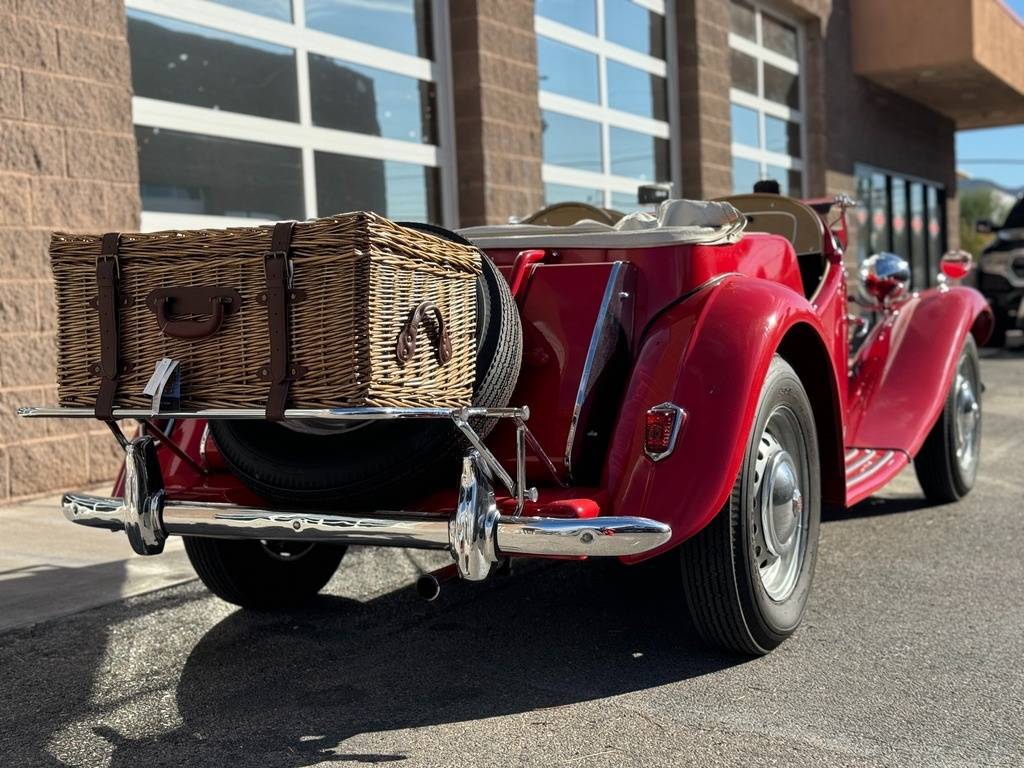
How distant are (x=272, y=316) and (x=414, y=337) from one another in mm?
333

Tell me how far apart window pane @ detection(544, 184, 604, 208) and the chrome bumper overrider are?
7330 mm

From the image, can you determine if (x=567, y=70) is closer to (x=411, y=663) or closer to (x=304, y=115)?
(x=304, y=115)

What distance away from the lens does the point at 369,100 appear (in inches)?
338

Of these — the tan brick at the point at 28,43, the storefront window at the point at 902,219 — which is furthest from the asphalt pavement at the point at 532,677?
the storefront window at the point at 902,219

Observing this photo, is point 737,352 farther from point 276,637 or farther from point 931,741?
point 276,637

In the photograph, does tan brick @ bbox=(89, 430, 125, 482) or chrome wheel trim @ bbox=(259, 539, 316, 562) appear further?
tan brick @ bbox=(89, 430, 125, 482)

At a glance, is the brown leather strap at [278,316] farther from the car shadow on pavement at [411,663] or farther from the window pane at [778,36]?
the window pane at [778,36]

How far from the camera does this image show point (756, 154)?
1419cm

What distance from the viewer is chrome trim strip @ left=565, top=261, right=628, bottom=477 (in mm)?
3240

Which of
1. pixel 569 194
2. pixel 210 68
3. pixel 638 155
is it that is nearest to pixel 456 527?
pixel 210 68

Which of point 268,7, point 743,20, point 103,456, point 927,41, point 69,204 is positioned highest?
point 927,41

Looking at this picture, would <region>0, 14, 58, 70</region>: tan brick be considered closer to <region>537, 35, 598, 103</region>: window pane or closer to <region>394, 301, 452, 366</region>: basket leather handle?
<region>394, 301, 452, 366</region>: basket leather handle

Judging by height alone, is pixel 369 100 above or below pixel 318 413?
above

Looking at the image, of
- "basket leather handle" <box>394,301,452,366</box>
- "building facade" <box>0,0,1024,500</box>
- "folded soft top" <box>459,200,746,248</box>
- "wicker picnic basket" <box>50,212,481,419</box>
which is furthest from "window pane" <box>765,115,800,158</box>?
"basket leather handle" <box>394,301,452,366</box>
